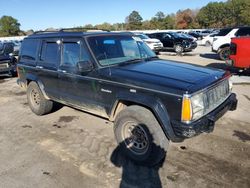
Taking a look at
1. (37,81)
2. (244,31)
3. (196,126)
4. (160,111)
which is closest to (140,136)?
(160,111)

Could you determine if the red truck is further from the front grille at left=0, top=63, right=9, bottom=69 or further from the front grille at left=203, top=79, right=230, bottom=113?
the front grille at left=0, top=63, right=9, bottom=69

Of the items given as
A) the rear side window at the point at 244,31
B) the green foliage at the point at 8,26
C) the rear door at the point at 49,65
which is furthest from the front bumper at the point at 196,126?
the green foliage at the point at 8,26

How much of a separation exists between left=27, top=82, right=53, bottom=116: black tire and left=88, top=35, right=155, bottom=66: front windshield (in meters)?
2.29

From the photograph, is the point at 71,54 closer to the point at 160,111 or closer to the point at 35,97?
A: the point at 35,97

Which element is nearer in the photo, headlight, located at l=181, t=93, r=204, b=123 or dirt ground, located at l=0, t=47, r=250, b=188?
headlight, located at l=181, t=93, r=204, b=123

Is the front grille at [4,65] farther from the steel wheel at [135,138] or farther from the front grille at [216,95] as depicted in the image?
the front grille at [216,95]

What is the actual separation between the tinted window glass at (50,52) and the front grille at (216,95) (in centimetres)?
329

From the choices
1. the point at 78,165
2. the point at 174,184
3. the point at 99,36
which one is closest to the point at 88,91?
the point at 99,36

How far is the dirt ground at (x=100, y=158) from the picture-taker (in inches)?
153

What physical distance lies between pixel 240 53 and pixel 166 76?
6443 mm

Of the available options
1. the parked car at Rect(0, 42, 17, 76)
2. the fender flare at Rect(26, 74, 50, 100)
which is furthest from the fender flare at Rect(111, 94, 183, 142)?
the parked car at Rect(0, 42, 17, 76)

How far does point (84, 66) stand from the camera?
15.7 feet

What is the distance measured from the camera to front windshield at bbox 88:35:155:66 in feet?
16.4

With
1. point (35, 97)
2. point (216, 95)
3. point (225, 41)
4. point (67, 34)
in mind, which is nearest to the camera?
point (216, 95)
